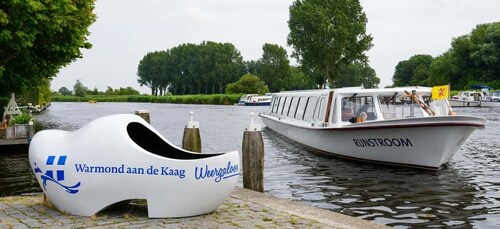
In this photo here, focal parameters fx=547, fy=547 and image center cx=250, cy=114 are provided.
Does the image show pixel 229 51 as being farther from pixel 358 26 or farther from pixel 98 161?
pixel 98 161

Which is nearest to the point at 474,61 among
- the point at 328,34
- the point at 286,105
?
the point at 328,34

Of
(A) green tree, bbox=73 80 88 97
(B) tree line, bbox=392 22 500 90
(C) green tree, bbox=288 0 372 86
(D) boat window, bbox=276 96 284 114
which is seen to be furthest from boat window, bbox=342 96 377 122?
(A) green tree, bbox=73 80 88 97

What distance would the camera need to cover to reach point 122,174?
7207 millimetres

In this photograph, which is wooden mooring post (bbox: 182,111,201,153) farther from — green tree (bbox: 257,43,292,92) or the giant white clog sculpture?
green tree (bbox: 257,43,292,92)

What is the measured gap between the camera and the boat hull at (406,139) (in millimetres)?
14961

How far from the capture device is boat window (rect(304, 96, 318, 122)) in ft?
72.2

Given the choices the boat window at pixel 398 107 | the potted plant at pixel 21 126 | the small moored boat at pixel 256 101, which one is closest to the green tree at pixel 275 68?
the small moored boat at pixel 256 101

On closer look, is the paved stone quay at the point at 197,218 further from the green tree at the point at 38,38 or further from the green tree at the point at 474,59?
the green tree at the point at 474,59

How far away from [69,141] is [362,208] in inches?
238

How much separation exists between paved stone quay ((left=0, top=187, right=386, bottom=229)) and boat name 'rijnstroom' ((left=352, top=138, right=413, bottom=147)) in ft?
26.7

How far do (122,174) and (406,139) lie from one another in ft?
34.4

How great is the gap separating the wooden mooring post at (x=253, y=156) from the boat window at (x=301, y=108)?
1382cm

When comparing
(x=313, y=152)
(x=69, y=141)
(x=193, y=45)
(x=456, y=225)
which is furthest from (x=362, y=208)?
(x=193, y=45)

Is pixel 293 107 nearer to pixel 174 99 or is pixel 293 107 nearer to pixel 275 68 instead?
pixel 174 99
